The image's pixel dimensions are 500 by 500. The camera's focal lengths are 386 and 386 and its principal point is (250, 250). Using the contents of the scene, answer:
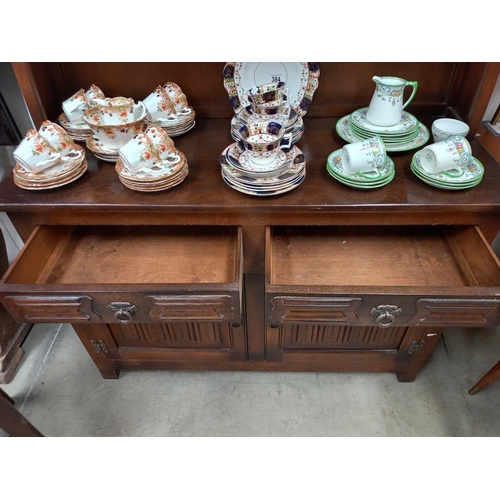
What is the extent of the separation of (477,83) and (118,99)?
0.87m

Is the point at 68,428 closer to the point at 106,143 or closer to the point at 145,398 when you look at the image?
the point at 145,398

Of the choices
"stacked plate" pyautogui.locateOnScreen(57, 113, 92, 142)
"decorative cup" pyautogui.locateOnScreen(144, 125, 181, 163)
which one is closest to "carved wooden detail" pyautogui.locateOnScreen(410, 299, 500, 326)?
"decorative cup" pyautogui.locateOnScreen(144, 125, 181, 163)

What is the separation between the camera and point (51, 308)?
766mm

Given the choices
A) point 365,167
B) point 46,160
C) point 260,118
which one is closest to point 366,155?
point 365,167

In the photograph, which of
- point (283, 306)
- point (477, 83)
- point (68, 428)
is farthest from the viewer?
point (68, 428)

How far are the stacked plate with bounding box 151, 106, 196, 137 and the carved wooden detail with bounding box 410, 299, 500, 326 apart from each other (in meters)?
0.70

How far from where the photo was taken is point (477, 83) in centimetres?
91

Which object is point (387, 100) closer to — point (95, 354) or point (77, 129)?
point (77, 129)

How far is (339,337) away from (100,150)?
78cm

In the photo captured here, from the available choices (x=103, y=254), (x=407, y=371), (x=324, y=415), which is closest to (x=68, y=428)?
(x=103, y=254)

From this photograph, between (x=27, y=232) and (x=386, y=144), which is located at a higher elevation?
(x=386, y=144)

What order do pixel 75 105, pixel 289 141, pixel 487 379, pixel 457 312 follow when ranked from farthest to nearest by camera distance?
pixel 487 379, pixel 75 105, pixel 289 141, pixel 457 312

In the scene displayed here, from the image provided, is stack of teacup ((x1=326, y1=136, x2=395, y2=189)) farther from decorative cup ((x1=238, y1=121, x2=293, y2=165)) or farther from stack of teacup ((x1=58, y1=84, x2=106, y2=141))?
stack of teacup ((x1=58, y1=84, x2=106, y2=141))

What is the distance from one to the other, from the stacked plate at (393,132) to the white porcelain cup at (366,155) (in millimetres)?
97
